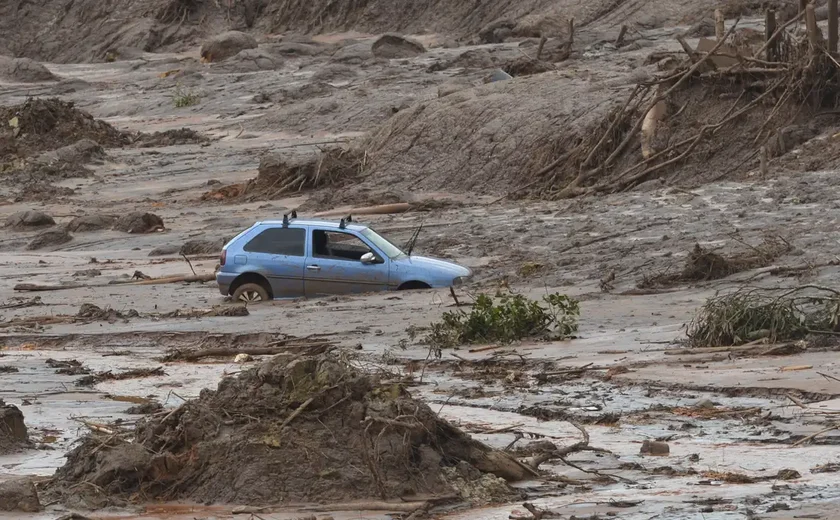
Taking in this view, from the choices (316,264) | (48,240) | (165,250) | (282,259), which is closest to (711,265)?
(316,264)

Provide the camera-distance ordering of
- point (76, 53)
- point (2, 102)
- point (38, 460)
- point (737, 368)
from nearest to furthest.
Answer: point (38, 460)
point (737, 368)
point (2, 102)
point (76, 53)

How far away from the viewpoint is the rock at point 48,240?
28.4 meters

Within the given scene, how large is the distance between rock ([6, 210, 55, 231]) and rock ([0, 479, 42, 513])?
23142 mm

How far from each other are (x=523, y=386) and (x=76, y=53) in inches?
2426

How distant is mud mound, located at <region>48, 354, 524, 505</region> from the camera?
27.7ft

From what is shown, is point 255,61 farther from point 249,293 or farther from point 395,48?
point 249,293

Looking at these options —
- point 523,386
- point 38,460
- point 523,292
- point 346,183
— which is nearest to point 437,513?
point 38,460

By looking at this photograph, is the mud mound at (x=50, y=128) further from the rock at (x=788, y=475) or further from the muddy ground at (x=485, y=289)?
the rock at (x=788, y=475)

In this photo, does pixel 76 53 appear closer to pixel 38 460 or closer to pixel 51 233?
pixel 51 233

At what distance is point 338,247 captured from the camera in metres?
19.9

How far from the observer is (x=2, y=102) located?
55812 mm

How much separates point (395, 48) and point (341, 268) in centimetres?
3148

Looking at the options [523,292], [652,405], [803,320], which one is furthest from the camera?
[523,292]

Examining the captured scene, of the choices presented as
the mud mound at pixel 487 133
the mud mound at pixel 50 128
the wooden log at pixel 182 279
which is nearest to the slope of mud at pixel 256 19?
the mud mound at pixel 50 128
